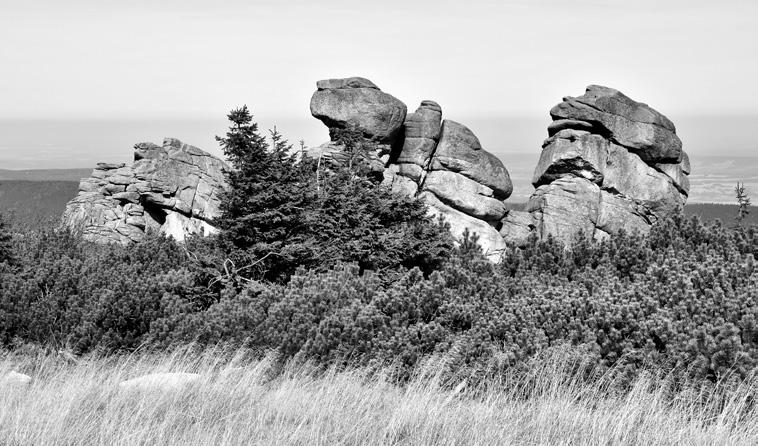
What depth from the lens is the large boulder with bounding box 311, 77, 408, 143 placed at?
124 feet

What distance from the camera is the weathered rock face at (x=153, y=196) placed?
135 feet

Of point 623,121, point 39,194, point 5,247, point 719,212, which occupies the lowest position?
point 719,212

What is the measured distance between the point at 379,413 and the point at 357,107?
3233 centimetres

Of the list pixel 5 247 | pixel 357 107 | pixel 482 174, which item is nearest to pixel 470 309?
pixel 5 247

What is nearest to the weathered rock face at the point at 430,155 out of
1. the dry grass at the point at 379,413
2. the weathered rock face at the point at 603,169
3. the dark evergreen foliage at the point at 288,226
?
the weathered rock face at the point at 603,169

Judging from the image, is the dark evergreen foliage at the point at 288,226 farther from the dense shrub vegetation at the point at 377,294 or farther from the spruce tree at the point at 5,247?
the spruce tree at the point at 5,247

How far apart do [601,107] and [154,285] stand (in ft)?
108

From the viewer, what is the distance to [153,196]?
1626 inches

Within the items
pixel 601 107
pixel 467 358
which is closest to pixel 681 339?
pixel 467 358

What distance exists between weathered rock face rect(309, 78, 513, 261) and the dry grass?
29312mm

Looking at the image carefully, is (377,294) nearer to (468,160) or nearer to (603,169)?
(468,160)

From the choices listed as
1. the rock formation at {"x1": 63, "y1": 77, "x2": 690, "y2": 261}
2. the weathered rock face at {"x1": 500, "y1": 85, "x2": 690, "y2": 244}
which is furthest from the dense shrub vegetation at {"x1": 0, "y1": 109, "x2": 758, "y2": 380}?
the weathered rock face at {"x1": 500, "y1": 85, "x2": 690, "y2": 244}

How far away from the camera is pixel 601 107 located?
39781 mm

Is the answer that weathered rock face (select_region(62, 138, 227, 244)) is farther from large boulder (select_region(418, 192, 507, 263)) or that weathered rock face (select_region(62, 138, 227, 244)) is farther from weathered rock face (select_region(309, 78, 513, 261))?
large boulder (select_region(418, 192, 507, 263))
